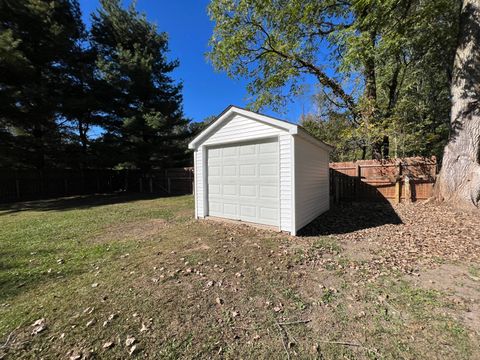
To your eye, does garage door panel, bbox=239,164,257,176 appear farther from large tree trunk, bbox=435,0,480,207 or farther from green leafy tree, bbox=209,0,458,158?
large tree trunk, bbox=435,0,480,207

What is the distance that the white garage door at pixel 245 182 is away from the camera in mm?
5664

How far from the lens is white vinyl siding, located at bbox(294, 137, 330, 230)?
5.48 metres

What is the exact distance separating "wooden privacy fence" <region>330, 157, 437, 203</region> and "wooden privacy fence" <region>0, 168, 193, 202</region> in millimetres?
8962

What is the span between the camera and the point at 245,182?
20.2 ft

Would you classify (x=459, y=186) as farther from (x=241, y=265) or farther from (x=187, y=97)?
(x=187, y=97)

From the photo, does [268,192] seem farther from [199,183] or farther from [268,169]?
[199,183]

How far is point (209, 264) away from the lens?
3824 mm

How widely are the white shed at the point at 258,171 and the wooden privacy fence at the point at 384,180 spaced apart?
2.94 m


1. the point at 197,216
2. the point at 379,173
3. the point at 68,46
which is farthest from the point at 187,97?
the point at 379,173

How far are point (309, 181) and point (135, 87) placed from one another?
47.8 feet

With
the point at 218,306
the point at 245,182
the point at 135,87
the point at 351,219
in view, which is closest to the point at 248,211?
the point at 245,182

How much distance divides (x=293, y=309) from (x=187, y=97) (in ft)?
60.4

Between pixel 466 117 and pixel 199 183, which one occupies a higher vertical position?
pixel 466 117

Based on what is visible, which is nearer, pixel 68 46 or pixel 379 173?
pixel 379 173
